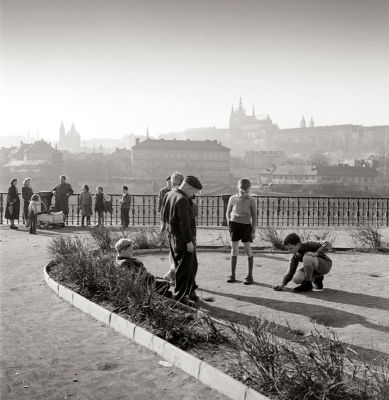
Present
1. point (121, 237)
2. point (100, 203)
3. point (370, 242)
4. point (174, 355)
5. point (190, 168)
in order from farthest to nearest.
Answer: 1. point (190, 168)
2. point (100, 203)
3. point (370, 242)
4. point (121, 237)
5. point (174, 355)

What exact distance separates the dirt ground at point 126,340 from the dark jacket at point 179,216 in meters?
0.95

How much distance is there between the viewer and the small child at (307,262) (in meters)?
7.39

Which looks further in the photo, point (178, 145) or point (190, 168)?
point (178, 145)

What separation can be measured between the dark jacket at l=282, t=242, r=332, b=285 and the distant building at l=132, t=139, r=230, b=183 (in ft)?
388

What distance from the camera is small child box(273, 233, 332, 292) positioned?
24.2 ft

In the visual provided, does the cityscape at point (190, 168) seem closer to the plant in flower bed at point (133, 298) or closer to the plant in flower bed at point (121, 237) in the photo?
the plant in flower bed at point (121, 237)

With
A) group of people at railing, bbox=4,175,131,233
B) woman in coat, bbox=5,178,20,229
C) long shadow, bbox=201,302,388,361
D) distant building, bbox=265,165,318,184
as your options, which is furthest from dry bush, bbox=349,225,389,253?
distant building, bbox=265,165,318,184

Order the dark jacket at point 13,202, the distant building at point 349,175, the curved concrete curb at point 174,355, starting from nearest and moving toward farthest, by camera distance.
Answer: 1. the curved concrete curb at point 174,355
2. the dark jacket at point 13,202
3. the distant building at point 349,175

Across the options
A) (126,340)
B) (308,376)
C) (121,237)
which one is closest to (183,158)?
(121,237)

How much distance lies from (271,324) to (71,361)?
2206 millimetres

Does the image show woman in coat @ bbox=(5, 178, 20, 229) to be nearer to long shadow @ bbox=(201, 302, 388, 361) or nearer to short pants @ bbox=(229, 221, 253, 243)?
short pants @ bbox=(229, 221, 253, 243)

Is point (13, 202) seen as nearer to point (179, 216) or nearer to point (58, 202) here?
point (58, 202)

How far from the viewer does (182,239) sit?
21.5ft

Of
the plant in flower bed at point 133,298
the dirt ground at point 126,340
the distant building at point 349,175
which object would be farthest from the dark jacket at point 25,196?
the distant building at point 349,175
